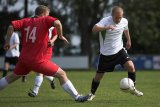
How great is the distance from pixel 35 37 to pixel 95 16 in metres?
38.0

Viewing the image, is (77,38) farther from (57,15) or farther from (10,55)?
(10,55)

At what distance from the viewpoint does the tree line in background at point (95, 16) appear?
4895 centimetres

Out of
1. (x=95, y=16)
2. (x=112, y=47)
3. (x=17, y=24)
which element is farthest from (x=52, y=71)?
(x=95, y=16)

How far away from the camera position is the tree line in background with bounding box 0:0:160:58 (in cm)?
4895

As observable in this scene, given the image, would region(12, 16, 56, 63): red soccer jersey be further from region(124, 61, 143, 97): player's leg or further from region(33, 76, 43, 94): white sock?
region(33, 76, 43, 94): white sock

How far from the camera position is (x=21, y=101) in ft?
45.5

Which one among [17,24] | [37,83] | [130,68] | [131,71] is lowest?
[37,83]

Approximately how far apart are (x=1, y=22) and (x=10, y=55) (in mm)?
26500

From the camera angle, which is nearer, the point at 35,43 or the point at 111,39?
the point at 35,43

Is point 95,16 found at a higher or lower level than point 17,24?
lower

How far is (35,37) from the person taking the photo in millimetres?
12320

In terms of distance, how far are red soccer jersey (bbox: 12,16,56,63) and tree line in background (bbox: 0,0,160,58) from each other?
33145 millimetres

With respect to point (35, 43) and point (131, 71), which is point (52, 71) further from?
point (131, 71)

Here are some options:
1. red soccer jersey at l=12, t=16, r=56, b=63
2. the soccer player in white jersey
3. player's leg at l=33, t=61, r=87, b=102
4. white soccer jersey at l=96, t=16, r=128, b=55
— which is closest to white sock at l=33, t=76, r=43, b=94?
the soccer player in white jersey
